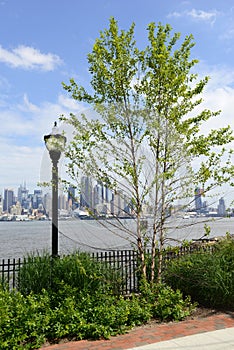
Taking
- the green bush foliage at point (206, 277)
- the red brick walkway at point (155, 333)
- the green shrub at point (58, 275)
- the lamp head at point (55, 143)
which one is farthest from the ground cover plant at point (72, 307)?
the lamp head at point (55, 143)

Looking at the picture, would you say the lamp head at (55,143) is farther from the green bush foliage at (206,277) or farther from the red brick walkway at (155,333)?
the red brick walkway at (155,333)

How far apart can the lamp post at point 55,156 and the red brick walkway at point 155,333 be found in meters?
2.60

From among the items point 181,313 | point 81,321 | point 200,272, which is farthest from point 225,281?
point 81,321

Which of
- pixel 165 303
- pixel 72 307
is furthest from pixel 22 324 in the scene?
pixel 165 303

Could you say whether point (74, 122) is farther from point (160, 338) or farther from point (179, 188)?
point (160, 338)

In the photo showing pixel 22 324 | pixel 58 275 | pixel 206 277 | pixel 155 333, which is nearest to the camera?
pixel 22 324

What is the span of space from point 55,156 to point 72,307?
325 centimetres

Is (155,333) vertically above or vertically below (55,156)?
below

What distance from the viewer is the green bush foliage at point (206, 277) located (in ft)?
21.6

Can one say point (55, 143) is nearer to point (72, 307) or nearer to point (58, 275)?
point (58, 275)

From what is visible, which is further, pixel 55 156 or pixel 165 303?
pixel 55 156

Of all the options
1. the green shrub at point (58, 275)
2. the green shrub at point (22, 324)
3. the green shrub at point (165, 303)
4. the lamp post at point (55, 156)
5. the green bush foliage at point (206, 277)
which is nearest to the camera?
the green shrub at point (22, 324)

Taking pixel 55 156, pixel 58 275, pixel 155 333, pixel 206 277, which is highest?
pixel 55 156

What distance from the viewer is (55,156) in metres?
7.34
